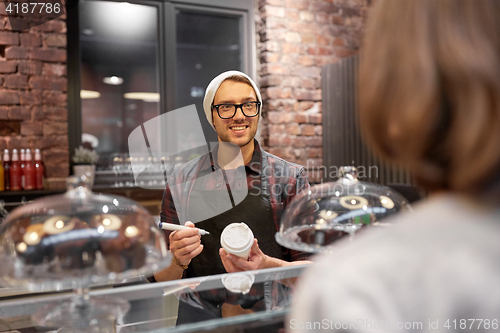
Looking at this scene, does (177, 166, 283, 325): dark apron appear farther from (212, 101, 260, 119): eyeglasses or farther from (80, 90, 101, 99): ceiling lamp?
(80, 90, 101, 99): ceiling lamp

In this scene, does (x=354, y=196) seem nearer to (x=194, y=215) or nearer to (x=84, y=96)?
(x=194, y=215)

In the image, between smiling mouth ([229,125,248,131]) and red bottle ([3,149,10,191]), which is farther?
red bottle ([3,149,10,191])

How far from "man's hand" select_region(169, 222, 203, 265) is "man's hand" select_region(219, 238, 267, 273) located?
88 mm

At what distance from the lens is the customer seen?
308 millimetres

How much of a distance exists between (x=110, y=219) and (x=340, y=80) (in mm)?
2716

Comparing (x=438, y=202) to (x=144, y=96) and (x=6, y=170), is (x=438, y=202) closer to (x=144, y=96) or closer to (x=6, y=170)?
(x=6, y=170)

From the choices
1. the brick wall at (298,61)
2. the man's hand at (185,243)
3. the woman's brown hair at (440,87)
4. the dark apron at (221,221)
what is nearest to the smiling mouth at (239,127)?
the dark apron at (221,221)

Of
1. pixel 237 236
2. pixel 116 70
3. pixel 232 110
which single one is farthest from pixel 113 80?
pixel 237 236

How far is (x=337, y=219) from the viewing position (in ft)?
2.51

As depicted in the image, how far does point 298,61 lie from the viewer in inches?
127

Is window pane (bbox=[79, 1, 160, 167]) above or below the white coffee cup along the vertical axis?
above

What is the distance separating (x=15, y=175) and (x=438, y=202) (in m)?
2.67

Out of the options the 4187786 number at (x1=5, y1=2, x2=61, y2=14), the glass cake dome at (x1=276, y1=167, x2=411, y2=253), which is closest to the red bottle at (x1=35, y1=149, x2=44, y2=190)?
the 4187786 number at (x1=5, y1=2, x2=61, y2=14)

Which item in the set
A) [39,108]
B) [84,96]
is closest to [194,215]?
[39,108]
